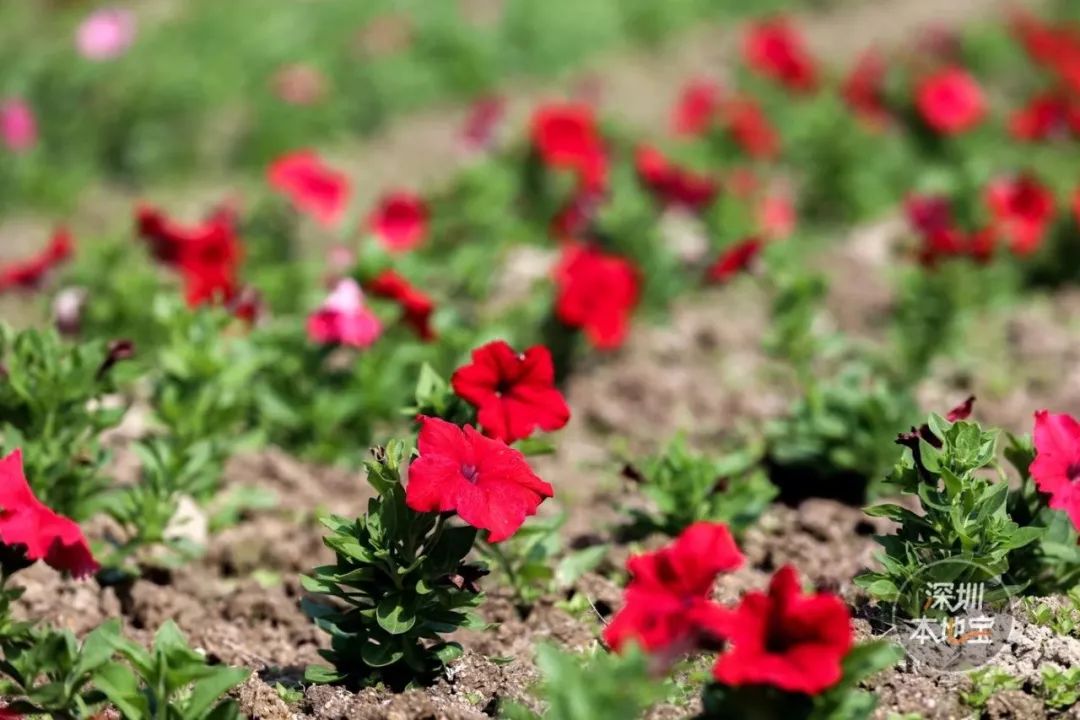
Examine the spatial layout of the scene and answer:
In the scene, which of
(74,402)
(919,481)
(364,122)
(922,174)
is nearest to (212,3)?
(364,122)

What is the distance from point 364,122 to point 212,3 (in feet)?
5.65

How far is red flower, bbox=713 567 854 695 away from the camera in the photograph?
199cm

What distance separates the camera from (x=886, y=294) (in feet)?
17.6

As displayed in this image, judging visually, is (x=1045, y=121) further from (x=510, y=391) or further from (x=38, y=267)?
(x=38, y=267)

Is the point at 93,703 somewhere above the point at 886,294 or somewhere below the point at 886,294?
below

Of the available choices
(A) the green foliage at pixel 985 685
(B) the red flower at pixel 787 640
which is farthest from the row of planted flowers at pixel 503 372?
(A) the green foliage at pixel 985 685

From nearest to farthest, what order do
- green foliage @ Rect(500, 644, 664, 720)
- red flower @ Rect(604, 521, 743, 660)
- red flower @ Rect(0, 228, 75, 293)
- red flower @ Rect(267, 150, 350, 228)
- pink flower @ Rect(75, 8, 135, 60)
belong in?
green foliage @ Rect(500, 644, 664, 720) < red flower @ Rect(604, 521, 743, 660) < red flower @ Rect(0, 228, 75, 293) < red flower @ Rect(267, 150, 350, 228) < pink flower @ Rect(75, 8, 135, 60)

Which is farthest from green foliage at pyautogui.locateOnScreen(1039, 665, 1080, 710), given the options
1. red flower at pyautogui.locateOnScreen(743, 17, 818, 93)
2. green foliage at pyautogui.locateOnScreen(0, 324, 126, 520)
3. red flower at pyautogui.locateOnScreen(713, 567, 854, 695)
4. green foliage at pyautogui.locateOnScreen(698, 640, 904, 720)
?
red flower at pyautogui.locateOnScreen(743, 17, 818, 93)

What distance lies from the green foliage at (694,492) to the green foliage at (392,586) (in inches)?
31.3

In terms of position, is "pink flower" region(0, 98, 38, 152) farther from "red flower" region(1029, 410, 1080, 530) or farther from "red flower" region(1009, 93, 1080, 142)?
"red flower" region(1029, 410, 1080, 530)

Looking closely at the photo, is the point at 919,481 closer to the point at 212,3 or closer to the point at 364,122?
the point at 364,122

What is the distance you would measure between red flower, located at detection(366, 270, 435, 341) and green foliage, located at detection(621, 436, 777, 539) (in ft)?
2.86

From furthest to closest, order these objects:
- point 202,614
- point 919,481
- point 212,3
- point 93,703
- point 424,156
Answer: point 212,3, point 424,156, point 202,614, point 919,481, point 93,703

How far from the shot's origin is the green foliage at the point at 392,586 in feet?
8.13
